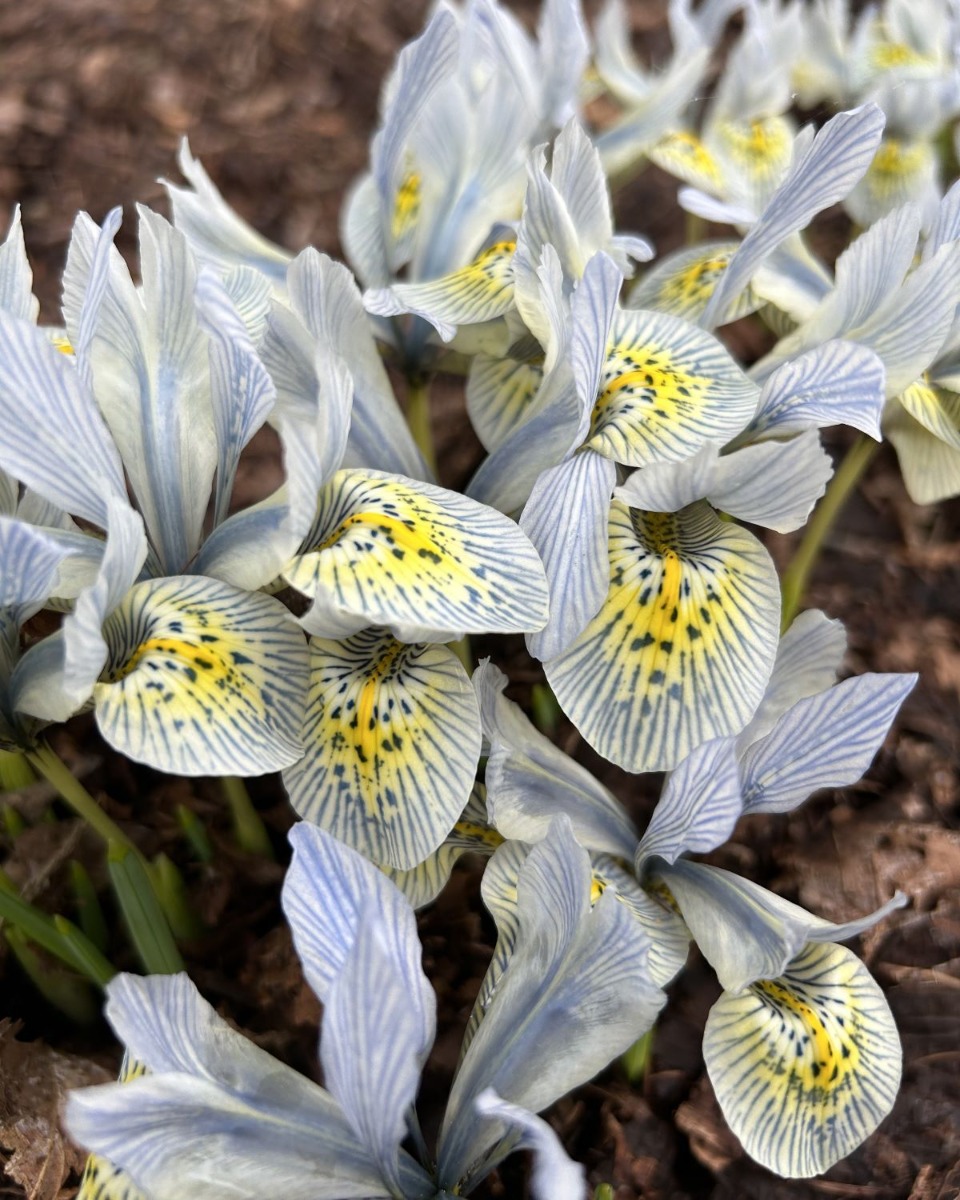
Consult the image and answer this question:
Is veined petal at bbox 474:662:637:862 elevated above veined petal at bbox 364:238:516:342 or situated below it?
below

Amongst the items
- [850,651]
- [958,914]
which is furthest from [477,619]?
[850,651]

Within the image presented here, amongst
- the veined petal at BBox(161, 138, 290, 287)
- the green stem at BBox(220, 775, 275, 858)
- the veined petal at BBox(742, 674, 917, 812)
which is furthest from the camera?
the veined petal at BBox(161, 138, 290, 287)

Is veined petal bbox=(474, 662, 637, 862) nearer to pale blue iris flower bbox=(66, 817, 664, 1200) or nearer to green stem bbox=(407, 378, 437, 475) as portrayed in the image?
pale blue iris flower bbox=(66, 817, 664, 1200)

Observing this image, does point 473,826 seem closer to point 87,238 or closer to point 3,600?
point 3,600

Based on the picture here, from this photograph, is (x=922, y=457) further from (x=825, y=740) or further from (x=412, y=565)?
(x=412, y=565)

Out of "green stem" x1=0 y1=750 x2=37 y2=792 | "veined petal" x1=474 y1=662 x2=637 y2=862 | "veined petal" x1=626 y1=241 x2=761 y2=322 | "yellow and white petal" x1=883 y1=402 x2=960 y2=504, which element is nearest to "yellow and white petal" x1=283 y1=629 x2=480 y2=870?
"veined petal" x1=474 y1=662 x2=637 y2=862

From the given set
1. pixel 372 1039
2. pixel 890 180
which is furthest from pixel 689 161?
pixel 372 1039

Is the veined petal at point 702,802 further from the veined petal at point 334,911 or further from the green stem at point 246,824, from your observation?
the green stem at point 246,824

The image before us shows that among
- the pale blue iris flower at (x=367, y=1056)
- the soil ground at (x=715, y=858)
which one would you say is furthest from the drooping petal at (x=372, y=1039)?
the soil ground at (x=715, y=858)
